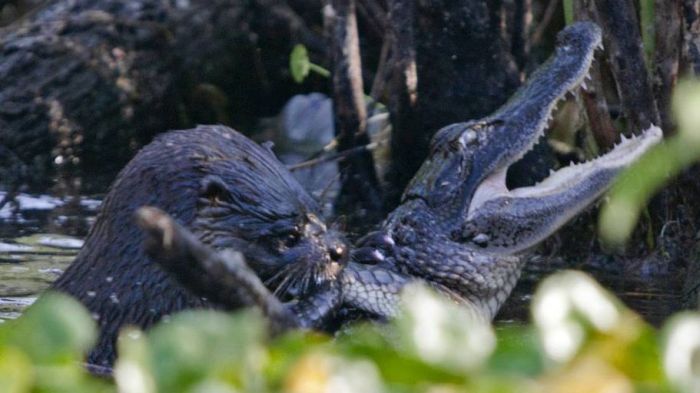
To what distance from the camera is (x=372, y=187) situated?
810cm

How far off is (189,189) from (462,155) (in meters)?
1.66

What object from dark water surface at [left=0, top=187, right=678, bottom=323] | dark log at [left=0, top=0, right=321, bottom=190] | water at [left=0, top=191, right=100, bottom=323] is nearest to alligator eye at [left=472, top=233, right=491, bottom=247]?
dark water surface at [left=0, top=187, right=678, bottom=323]

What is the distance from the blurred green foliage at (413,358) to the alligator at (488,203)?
3054 millimetres

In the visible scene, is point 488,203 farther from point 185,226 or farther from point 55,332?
point 55,332

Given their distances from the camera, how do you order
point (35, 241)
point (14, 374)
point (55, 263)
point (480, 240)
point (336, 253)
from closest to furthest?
point (14, 374), point (336, 253), point (480, 240), point (55, 263), point (35, 241)

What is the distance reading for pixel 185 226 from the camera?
422 cm

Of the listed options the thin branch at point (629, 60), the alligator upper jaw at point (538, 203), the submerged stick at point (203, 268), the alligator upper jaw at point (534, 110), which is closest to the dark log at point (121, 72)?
the thin branch at point (629, 60)

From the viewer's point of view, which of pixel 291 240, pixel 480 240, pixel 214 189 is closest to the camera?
pixel 214 189

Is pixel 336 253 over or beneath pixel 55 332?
beneath

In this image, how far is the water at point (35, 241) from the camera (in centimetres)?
629

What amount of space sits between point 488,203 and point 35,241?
8.77 feet

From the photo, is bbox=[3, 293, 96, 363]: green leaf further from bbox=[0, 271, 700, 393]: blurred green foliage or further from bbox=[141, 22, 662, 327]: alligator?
bbox=[141, 22, 662, 327]: alligator

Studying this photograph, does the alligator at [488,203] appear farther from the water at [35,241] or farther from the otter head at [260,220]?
the water at [35,241]

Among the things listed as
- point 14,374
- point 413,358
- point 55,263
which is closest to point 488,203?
point 55,263
